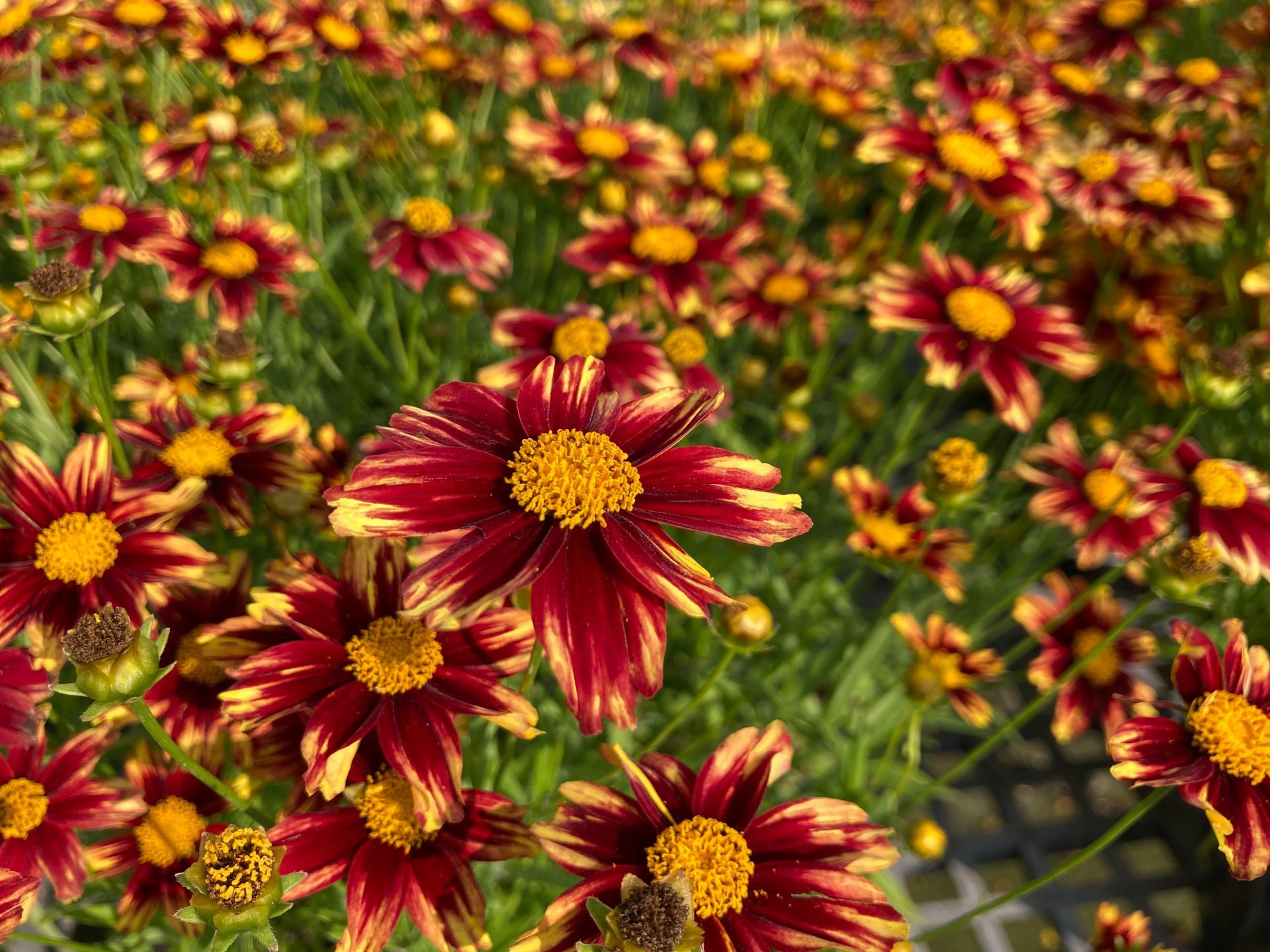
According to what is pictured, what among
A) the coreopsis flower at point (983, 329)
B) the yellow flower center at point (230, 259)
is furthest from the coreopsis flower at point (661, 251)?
the yellow flower center at point (230, 259)

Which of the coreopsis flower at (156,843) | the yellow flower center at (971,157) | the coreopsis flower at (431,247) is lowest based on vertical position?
the coreopsis flower at (156,843)

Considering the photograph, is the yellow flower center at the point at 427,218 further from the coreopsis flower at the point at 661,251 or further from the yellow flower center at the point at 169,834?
the yellow flower center at the point at 169,834

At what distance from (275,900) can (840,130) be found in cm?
352

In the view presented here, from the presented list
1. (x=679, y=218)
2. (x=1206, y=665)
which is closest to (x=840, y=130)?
(x=679, y=218)

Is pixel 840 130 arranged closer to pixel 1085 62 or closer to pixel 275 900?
pixel 1085 62

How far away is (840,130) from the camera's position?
A: 11.1 feet

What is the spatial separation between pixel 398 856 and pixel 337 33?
1971mm

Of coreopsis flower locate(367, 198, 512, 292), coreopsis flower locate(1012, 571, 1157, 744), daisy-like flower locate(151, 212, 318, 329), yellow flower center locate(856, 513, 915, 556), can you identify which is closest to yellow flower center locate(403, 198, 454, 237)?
coreopsis flower locate(367, 198, 512, 292)

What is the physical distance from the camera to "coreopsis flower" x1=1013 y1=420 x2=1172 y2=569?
1.56m

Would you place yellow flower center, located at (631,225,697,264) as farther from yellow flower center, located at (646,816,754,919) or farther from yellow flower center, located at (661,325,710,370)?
yellow flower center, located at (646,816,754,919)

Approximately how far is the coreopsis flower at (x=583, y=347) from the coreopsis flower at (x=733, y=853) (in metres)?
0.73

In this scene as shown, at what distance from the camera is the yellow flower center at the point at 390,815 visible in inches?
32.9

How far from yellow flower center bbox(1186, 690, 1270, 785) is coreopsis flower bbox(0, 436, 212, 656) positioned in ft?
4.04

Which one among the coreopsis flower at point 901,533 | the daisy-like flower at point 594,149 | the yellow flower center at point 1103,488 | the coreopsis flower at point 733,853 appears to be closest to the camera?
the coreopsis flower at point 733,853
